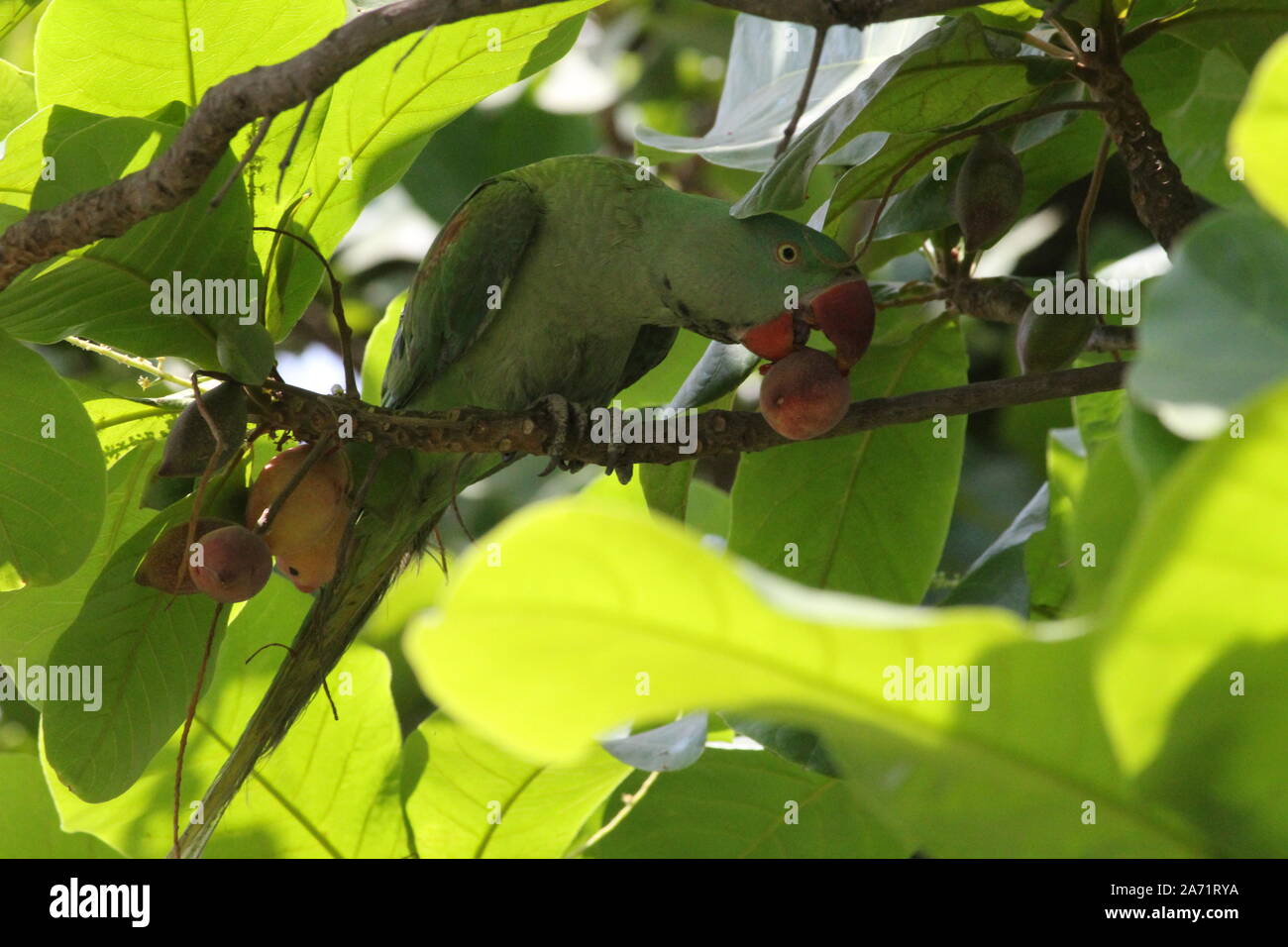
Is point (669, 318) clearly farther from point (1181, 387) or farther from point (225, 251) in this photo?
point (1181, 387)

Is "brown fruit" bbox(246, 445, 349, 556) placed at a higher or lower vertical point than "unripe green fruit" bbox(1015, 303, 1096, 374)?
lower

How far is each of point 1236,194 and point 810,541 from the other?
2.98 feet

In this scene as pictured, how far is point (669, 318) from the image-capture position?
195 cm

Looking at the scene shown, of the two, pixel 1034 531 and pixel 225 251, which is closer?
pixel 225 251

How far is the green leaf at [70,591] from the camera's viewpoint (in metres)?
1.55

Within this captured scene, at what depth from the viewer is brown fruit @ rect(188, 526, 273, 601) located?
1.30 meters

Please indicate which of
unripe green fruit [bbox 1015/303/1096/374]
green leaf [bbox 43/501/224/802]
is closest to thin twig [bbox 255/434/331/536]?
green leaf [bbox 43/501/224/802]

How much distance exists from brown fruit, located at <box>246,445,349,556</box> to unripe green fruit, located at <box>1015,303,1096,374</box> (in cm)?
86

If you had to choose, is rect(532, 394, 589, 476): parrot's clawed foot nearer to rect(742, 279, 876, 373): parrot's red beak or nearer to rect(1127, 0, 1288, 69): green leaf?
rect(742, 279, 876, 373): parrot's red beak

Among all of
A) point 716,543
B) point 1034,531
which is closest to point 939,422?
point 1034,531

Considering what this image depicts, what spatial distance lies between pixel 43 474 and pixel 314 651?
1.50ft

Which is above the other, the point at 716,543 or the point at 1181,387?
the point at 1181,387
